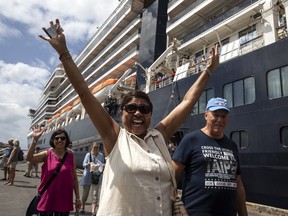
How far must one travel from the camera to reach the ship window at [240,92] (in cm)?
820

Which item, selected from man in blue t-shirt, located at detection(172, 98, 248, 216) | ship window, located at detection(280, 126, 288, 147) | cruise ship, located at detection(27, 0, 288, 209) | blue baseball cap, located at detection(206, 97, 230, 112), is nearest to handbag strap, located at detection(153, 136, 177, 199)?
man in blue t-shirt, located at detection(172, 98, 248, 216)

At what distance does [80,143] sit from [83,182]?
14.8 m

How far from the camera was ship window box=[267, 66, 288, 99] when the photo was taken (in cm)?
725

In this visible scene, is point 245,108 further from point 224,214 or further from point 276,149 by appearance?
point 224,214

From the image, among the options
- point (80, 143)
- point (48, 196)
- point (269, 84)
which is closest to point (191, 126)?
point (269, 84)

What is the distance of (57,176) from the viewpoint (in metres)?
3.05

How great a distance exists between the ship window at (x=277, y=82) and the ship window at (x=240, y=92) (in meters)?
0.54

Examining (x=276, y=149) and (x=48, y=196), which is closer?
(x=48, y=196)

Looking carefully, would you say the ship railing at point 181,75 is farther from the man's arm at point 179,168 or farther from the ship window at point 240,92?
the man's arm at point 179,168

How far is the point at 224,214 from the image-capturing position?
2.10m

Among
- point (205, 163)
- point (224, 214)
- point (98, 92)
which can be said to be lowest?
point (224, 214)

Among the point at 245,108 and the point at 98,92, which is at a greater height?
the point at 98,92

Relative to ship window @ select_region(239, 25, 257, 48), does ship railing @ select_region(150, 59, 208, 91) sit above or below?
below

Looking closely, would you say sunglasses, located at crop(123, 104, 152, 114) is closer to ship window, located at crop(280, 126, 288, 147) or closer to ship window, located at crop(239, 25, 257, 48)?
ship window, located at crop(280, 126, 288, 147)
